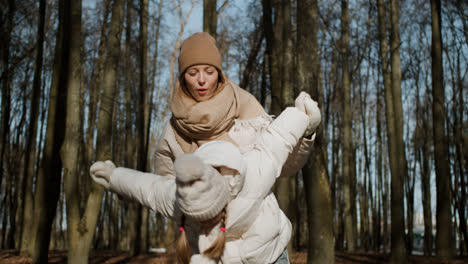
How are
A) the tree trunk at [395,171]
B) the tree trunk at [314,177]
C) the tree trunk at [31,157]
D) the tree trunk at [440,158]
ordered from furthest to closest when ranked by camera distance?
the tree trunk at [31,157], the tree trunk at [440,158], the tree trunk at [395,171], the tree trunk at [314,177]

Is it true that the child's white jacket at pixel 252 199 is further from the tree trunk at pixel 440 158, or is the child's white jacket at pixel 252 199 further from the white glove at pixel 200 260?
the tree trunk at pixel 440 158

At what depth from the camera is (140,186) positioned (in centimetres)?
217

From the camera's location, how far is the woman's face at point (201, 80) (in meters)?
2.46

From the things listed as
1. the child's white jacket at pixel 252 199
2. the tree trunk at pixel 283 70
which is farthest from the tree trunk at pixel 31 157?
the child's white jacket at pixel 252 199

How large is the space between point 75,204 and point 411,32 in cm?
1769

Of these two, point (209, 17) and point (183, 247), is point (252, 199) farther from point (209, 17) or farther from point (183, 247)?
point (209, 17)

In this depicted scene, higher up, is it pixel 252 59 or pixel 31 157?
pixel 252 59

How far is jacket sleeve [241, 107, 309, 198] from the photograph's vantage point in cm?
204

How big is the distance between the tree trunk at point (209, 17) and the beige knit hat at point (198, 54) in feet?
17.0

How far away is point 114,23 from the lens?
8.30m

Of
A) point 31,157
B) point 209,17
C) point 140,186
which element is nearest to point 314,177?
point 209,17

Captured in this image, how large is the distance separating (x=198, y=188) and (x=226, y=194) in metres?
0.16

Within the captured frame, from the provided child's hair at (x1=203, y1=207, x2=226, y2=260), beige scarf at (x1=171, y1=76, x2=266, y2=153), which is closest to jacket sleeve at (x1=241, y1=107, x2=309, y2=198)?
child's hair at (x1=203, y1=207, x2=226, y2=260)

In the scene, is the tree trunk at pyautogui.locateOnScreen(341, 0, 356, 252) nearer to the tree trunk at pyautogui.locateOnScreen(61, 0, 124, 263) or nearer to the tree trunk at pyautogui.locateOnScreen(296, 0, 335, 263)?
the tree trunk at pyautogui.locateOnScreen(296, 0, 335, 263)
